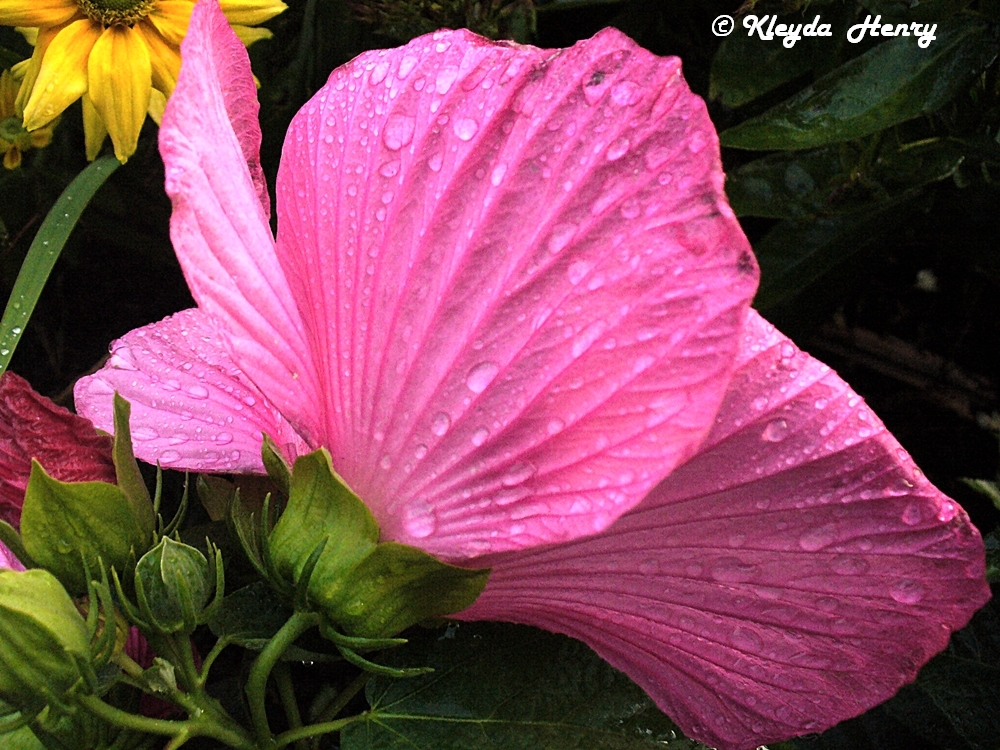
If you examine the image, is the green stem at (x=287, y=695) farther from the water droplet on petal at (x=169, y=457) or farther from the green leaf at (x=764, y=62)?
the green leaf at (x=764, y=62)

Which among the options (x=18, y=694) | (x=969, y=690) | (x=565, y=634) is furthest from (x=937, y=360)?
(x=18, y=694)

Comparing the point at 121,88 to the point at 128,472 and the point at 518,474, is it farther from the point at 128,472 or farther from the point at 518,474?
the point at 518,474

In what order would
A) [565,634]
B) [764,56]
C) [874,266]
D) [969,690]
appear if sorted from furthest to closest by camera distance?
[874,266]
[764,56]
[969,690]
[565,634]

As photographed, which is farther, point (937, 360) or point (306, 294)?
point (937, 360)

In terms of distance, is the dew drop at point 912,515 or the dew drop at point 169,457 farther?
the dew drop at point 169,457

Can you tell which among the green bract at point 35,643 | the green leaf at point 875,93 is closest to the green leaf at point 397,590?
the green bract at point 35,643

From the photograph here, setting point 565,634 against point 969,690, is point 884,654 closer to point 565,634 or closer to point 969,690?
point 565,634

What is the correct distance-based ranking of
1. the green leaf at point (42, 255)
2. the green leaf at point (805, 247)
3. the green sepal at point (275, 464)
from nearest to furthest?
the green sepal at point (275, 464), the green leaf at point (42, 255), the green leaf at point (805, 247)

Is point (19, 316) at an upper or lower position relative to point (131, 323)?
upper

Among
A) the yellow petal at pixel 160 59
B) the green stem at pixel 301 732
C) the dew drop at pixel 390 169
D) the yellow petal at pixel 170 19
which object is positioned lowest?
the green stem at pixel 301 732
